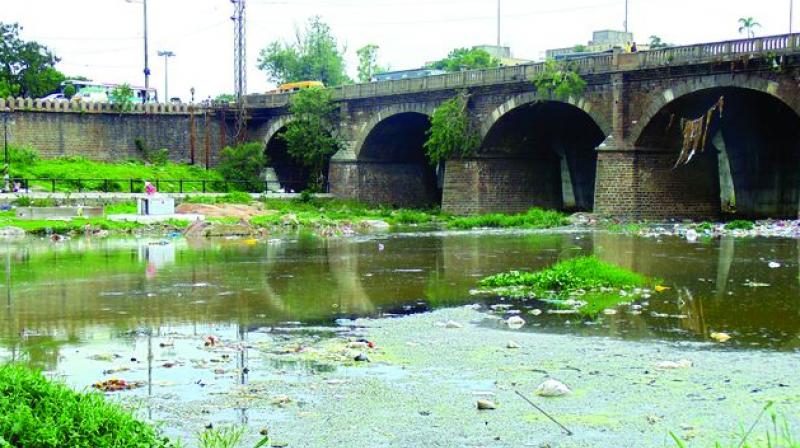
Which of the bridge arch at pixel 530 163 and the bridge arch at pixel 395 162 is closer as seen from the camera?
the bridge arch at pixel 530 163

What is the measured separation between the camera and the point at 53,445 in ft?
23.0

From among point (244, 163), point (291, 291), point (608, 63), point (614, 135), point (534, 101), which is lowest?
point (291, 291)

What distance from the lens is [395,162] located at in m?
62.6

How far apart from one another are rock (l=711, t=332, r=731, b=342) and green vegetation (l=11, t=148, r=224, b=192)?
136ft

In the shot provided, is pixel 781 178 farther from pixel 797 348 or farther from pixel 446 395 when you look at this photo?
pixel 446 395

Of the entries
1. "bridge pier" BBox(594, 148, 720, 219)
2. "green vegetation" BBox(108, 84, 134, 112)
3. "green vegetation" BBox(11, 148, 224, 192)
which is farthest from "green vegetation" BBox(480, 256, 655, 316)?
"green vegetation" BBox(108, 84, 134, 112)

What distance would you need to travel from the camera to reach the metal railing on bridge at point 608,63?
39062 mm

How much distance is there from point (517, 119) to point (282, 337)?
125 ft

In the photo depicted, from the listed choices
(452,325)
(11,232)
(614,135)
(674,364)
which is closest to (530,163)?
(614,135)

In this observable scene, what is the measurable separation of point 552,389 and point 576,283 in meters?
8.83

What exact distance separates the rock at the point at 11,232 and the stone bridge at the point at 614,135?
21349 millimetres

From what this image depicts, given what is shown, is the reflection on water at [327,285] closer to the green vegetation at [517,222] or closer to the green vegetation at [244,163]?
the green vegetation at [517,222]

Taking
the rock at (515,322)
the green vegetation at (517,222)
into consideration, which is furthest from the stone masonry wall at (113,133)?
the rock at (515,322)

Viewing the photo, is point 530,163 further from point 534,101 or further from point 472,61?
point 472,61
